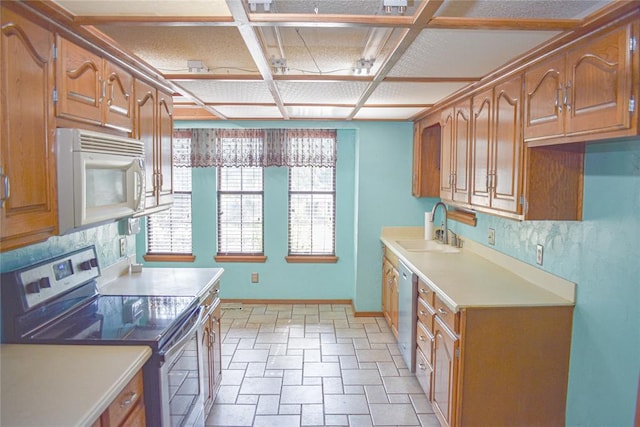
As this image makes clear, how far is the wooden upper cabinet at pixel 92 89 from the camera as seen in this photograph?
1.76 metres

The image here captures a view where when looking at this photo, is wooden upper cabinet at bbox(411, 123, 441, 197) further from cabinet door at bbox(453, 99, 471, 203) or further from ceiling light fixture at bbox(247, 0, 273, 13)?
ceiling light fixture at bbox(247, 0, 273, 13)

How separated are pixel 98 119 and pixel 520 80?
2.21 m

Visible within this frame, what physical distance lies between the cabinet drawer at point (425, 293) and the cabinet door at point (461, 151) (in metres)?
0.71

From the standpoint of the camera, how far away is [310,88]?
300 centimetres

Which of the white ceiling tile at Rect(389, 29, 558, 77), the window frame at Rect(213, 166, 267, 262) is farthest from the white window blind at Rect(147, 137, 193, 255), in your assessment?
the white ceiling tile at Rect(389, 29, 558, 77)

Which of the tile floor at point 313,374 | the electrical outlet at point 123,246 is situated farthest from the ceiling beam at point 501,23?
the electrical outlet at point 123,246

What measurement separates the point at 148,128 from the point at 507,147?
7.16 ft

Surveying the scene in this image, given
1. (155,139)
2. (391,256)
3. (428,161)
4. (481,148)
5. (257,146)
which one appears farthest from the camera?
(257,146)

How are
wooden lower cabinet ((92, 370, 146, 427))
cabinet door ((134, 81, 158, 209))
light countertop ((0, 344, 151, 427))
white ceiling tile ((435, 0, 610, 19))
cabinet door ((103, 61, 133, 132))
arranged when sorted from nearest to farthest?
light countertop ((0, 344, 151, 427)) → wooden lower cabinet ((92, 370, 146, 427)) → white ceiling tile ((435, 0, 610, 19)) → cabinet door ((103, 61, 133, 132)) → cabinet door ((134, 81, 158, 209))

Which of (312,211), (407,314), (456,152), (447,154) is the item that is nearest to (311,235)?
(312,211)

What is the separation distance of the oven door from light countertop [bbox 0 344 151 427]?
19cm

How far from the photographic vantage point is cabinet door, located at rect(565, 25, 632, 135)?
1602 millimetres

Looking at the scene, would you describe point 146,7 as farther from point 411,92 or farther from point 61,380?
point 411,92

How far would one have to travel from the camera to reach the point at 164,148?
3014 mm
